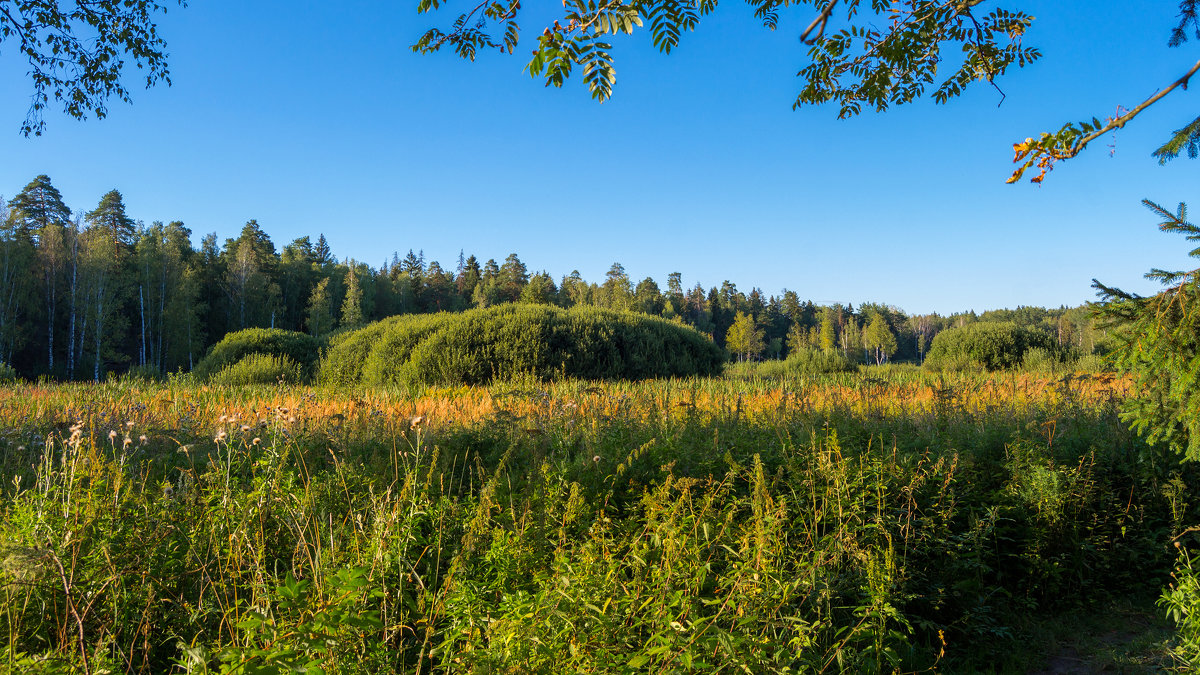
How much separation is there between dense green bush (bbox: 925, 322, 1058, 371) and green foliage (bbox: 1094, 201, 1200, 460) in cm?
1377

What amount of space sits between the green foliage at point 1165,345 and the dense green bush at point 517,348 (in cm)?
866

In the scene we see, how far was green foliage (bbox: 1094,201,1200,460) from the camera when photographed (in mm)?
3002

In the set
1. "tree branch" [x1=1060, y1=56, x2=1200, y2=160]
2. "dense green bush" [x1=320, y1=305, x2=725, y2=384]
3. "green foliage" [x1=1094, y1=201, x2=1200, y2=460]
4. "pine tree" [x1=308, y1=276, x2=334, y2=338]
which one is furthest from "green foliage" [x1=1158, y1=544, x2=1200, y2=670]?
"pine tree" [x1=308, y1=276, x2=334, y2=338]

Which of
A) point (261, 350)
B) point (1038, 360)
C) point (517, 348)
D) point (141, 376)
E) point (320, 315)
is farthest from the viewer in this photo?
point (320, 315)

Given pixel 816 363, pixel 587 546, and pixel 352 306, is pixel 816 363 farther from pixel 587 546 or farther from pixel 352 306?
pixel 352 306

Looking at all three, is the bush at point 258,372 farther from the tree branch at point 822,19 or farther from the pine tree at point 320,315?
the pine tree at point 320,315

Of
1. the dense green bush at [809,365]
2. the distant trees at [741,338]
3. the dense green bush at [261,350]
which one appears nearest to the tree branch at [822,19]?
the dense green bush at [809,365]

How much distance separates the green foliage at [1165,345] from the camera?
3.00 m

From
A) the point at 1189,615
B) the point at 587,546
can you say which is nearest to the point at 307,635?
the point at 587,546

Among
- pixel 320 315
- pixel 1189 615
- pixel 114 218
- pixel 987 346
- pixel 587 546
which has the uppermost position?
pixel 114 218

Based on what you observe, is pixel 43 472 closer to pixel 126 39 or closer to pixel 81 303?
pixel 126 39

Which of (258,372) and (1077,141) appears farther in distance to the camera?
(258,372)

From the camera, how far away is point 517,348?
1194 centimetres

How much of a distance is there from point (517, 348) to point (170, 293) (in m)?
35.8
